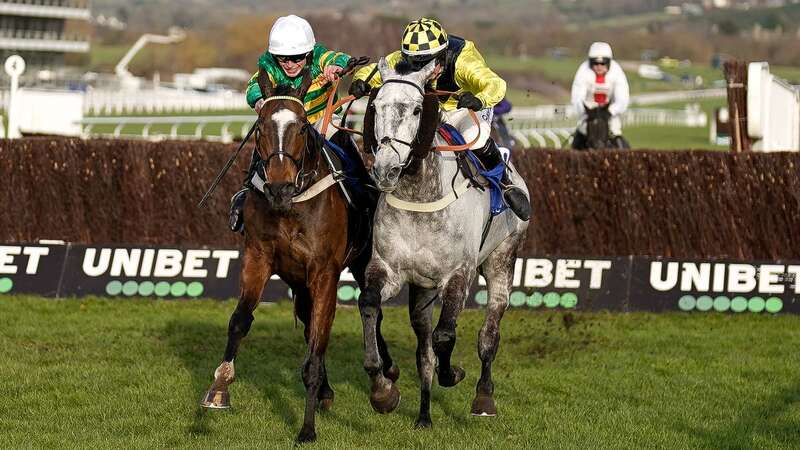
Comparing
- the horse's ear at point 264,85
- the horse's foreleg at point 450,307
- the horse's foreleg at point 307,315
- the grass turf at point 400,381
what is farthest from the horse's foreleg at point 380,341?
the horse's ear at point 264,85

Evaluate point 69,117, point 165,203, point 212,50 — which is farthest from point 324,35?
point 165,203

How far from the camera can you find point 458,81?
8.56 metres

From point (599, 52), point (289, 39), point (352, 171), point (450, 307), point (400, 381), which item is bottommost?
point (400, 381)

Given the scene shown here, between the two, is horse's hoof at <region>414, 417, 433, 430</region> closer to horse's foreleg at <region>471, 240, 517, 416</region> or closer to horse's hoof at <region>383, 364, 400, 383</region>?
horse's foreleg at <region>471, 240, 517, 416</region>

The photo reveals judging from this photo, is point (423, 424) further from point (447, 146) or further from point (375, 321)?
point (447, 146)

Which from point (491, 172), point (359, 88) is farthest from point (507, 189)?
point (359, 88)

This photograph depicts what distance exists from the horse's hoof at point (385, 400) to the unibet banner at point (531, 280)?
5069 millimetres

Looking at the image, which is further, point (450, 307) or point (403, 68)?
point (450, 307)

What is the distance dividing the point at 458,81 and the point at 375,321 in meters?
1.69

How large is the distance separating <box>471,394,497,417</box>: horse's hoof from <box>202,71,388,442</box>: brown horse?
0.94 meters

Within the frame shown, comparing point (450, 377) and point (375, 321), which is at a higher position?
point (375, 321)

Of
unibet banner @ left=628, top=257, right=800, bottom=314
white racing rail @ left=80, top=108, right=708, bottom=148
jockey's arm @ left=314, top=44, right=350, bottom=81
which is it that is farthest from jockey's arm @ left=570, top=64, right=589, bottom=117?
white racing rail @ left=80, top=108, right=708, bottom=148

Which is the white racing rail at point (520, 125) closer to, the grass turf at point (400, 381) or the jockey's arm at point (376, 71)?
the grass turf at point (400, 381)

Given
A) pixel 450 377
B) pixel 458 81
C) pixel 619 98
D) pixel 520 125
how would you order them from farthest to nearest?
pixel 520 125, pixel 619 98, pixel 458 81, pixel 450 377
